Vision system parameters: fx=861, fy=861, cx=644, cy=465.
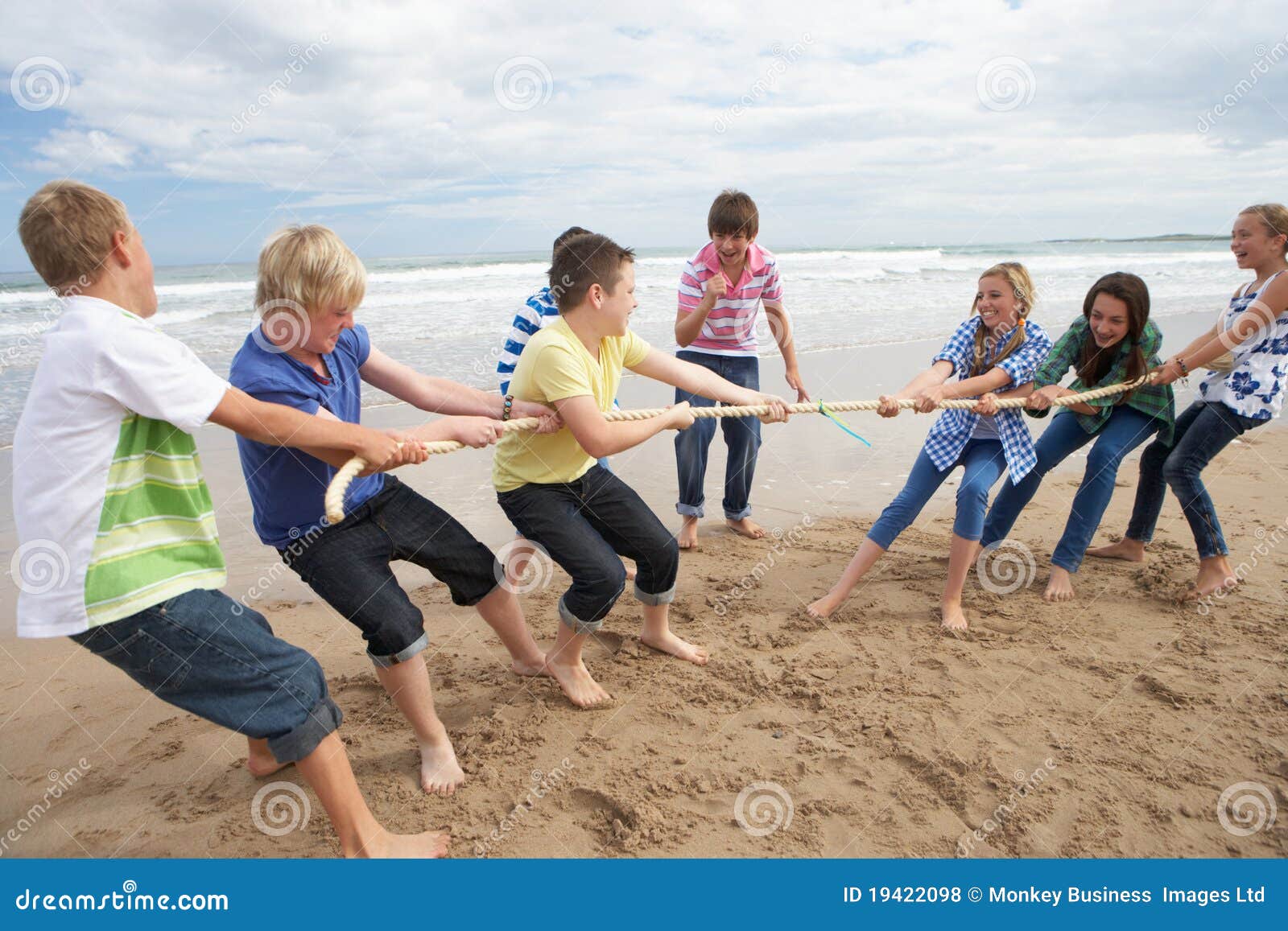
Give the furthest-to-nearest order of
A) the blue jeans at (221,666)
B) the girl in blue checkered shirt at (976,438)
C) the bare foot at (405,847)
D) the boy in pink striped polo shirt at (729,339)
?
the boy in pink striped polo shirt at (729,339) → the girl in blue checkered shirt at (976,438) → the bare foot at (405,847) → the blue jeans at (221,666)

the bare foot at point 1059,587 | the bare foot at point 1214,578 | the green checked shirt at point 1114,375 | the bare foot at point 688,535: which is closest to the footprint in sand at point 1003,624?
the bare foot at point 1059,587

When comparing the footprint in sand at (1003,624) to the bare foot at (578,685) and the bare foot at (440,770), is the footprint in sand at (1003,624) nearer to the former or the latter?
the bare foot at (578,685)

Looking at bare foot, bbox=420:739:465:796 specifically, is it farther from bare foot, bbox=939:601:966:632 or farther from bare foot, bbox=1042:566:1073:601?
bare foot, bbox=1042:566:1073:601

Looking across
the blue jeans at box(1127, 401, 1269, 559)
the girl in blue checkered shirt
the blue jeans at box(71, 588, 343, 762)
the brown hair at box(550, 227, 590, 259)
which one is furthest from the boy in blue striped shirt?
the blue jeans at box(1127, 401, 1269, 559)

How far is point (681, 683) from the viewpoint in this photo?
129 inches

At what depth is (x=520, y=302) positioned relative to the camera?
52.1 ft

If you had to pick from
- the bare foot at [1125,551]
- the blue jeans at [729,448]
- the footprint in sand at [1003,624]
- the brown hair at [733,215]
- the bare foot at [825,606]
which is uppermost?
the brown hair at [733,215]

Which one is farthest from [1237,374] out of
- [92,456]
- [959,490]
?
[92,456]

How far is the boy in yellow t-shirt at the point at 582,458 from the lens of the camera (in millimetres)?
2982

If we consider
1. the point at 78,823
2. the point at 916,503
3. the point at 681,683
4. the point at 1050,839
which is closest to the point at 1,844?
the point at 78,823

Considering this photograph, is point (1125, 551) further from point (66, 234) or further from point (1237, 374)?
point (66, 234)

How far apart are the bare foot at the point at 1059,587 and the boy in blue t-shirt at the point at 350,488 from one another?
8.49 feet

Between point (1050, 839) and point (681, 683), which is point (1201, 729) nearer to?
point (1050, 839)

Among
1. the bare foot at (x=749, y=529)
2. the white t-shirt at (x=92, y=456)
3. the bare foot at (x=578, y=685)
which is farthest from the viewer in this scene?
the bare foot at (x=749, y=529)
